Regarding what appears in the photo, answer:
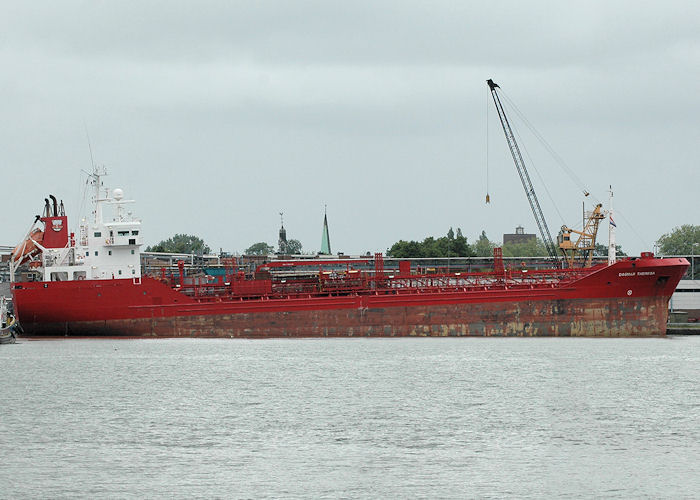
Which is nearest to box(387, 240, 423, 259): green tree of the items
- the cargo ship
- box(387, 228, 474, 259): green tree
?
box(387, 228, 474, 259): green tree

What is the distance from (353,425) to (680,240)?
140686 millimetres

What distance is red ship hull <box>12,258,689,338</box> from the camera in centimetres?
6000

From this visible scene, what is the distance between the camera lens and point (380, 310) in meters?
61.9

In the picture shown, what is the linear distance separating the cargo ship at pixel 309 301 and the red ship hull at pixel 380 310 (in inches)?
2.3

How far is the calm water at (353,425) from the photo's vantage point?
25.3 meters

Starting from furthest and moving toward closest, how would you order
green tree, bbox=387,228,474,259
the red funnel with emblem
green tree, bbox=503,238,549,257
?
green tree, bbox=503,238,549,257 < green tree, bbox=387,228,474,259 < the red funnel with emblem

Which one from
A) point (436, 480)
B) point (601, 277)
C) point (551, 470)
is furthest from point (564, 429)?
point (601, 277)

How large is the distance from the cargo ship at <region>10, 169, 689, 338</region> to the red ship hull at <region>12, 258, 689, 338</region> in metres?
0.06

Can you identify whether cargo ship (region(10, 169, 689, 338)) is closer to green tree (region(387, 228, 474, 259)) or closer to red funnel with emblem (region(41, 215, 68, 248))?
red funnel with emblem (region(41, 215, 68, 248))

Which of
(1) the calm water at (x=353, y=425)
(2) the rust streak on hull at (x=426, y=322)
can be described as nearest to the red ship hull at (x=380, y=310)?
(2) the rust streak on hull at (x=426, y=322)

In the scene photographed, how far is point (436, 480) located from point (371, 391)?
14.6 m

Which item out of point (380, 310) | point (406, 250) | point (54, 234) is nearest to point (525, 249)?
point (406, 250)

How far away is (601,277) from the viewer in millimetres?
59812

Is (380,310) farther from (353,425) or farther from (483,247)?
(483,247)
